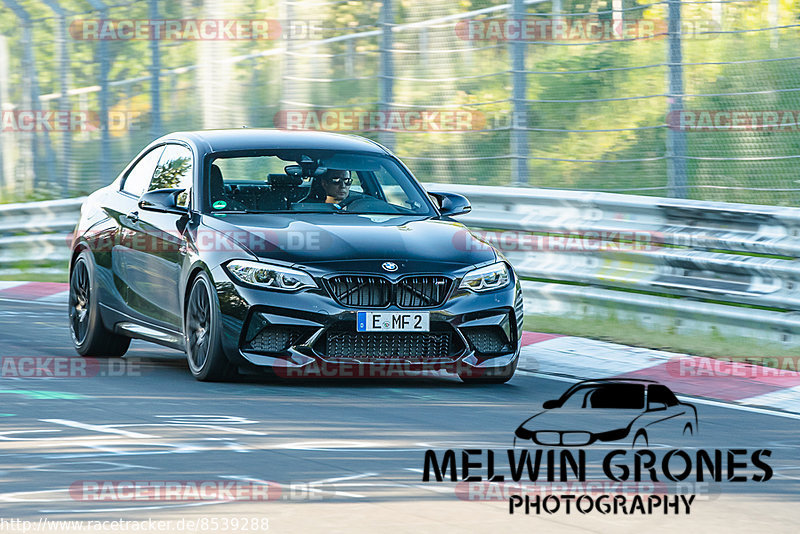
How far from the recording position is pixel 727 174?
1325 cm

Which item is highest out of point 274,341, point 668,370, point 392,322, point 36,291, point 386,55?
point 386,55

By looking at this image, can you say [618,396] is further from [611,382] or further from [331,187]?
[331,187]

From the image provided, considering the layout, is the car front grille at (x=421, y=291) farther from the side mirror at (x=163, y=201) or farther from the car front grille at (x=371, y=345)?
the side mirror at (x=163, y=201)

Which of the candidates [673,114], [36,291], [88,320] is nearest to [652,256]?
[673,114]

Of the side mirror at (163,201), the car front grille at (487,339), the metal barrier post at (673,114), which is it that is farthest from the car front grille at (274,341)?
the metal barrier post at (673,114)

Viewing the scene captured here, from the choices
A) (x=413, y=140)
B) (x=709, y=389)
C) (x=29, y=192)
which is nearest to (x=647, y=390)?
(x=709, y=389)

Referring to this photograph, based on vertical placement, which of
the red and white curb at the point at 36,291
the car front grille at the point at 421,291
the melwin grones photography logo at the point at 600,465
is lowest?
the red and white curb at the point at 36,291

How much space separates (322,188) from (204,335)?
4.52 feet

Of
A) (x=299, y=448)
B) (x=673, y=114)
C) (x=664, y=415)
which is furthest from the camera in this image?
(x=673, y=114)

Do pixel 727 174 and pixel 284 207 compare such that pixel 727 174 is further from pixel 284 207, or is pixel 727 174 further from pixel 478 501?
pixel 478 501

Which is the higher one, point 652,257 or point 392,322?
point 392,322

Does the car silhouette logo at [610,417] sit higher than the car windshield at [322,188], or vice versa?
the car windshield at [322,188]

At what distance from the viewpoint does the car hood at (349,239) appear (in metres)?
9.59

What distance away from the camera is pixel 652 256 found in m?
12.5
